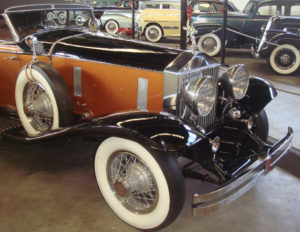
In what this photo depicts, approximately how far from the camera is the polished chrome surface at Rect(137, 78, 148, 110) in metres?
2.46

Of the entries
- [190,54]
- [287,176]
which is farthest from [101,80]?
[287,176]

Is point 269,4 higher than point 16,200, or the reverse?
point 269,4

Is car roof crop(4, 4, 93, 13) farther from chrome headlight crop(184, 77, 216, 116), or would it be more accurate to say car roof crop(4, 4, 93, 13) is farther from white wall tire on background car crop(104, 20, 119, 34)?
white wall tire on background car crop(104, 20, 119, 34)

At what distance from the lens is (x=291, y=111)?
4293 mm

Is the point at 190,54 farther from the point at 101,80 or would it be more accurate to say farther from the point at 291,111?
the point at 291,111

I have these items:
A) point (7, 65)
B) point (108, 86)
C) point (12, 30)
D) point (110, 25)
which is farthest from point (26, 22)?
point (110, 25)

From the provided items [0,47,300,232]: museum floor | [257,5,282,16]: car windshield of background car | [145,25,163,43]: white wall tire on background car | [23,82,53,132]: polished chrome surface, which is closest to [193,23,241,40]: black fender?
[257,5,282,16]: car windshield of background car

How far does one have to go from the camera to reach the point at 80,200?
2.60 metres

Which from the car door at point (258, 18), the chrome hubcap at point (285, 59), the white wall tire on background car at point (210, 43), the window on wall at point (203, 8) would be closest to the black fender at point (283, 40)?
the chrome hubcap at point (285, 59)

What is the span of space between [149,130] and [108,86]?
3.04 ft

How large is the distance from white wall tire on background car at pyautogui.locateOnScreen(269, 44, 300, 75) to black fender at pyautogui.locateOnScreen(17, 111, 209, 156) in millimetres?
5447

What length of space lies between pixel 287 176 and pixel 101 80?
2014 millimetres

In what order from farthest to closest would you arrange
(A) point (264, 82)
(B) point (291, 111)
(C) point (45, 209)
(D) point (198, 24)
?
(D) point (198, 24), (B) point (291, 111), (A) point (264, 82), (C) point (45, 209)

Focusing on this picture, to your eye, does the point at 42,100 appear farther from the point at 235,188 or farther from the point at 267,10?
the point at 267,10
